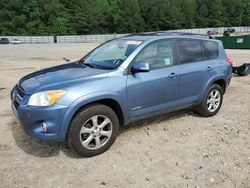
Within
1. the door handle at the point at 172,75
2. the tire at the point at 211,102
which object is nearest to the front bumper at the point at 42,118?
the door handle at the point at 172,75

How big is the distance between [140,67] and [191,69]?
131 centimetres

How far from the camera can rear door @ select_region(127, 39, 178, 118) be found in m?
4.48

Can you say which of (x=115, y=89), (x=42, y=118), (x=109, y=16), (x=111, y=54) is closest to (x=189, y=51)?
(x=111, y=54)

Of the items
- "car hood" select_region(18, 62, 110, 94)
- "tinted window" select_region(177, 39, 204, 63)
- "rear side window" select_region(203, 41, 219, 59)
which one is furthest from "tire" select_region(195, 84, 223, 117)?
"car hood" select_region(18, 62, 110, 94)

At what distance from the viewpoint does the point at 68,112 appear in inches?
151

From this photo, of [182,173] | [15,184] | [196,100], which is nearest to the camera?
[15,184]

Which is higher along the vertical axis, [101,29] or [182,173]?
[182,173]

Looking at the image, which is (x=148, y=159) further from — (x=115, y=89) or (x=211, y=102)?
(x=211, y=102)

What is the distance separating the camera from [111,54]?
502 cm

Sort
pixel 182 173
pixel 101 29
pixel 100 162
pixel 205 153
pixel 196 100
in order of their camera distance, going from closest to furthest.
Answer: pixel 182 173 → pixel 100 162 → pixel 205 153 → pixel 196 100 → pixel 101 29

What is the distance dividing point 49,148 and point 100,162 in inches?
34.2

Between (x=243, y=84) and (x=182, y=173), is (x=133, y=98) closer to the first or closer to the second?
(x=182, y=173)

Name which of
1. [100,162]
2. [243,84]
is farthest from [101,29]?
[100,162]

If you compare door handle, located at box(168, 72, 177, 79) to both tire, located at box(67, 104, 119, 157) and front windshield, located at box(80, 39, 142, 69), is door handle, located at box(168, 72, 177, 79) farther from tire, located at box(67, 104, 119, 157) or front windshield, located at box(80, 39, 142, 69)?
tire, located at box(67, 104, 119, 157)
